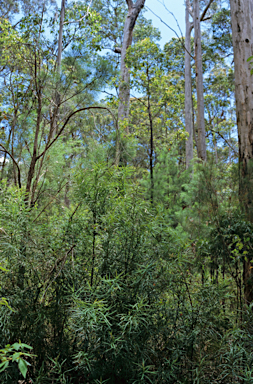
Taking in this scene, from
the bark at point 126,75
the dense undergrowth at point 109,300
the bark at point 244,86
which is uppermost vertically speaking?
the bark at point 126,75

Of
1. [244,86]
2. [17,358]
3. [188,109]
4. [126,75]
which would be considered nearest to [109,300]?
[17,358]

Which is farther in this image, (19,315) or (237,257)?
(237,257)

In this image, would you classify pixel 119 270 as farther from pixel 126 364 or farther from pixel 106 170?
pixel 106 170

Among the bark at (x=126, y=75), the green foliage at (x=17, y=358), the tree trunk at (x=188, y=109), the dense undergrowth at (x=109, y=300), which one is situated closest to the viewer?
the green foliage at (x=17, y=358)

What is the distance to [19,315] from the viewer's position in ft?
5.00

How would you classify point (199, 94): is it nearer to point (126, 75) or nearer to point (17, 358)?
point (126, 75)

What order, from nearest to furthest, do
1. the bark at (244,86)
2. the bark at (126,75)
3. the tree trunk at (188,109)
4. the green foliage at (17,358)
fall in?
the green foliage at (17,358) → the bark at (244,86) → the bark at (126,75) → the tree trunk at (188,109)

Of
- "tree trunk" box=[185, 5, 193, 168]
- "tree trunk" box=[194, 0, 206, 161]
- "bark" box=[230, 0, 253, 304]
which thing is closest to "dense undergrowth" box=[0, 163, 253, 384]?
"bark" box=[230, 0, 253, 304]

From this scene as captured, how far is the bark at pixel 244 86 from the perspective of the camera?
10.1 ft

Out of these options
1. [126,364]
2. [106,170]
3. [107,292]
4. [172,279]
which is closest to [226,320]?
[172,279]

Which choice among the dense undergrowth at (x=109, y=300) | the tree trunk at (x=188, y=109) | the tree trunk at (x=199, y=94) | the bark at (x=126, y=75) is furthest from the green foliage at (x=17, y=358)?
the tree trunk at (x=188, y=109)

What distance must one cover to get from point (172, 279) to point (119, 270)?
30cm

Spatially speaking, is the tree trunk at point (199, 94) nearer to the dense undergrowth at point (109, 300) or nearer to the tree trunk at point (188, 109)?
the tree trunk at point (188, 109)

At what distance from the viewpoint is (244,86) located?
3590 mm
